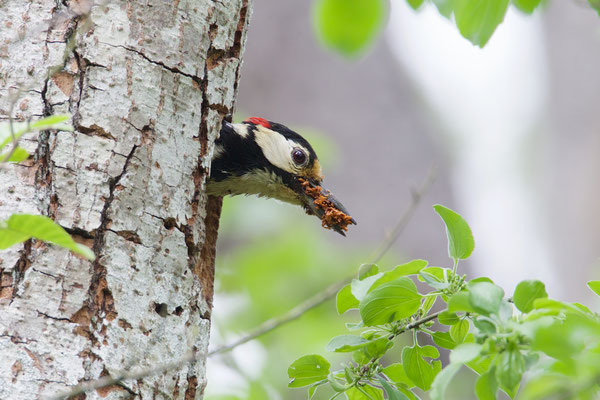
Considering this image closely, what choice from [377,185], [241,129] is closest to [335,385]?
[241,129]

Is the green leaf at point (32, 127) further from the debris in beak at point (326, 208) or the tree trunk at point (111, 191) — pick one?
the debris in beak at point (326, 208)

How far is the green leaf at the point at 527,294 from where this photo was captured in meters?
1.45

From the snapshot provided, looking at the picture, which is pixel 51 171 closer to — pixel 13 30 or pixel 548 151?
pixel 13 30

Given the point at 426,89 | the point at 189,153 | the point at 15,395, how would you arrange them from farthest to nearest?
the point at 426,89, the point at 189,153, the point at 15,395

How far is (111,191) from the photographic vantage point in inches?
82.6

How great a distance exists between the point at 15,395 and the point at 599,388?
1.38m

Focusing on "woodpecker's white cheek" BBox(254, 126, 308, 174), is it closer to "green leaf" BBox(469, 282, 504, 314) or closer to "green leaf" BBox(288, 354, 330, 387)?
"green leaf" BBox(288, 354, 330, 387)

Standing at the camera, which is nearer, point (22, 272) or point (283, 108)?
point (22, 272)

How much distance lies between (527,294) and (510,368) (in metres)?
0.18

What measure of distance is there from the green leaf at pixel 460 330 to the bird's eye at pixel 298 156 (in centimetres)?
199

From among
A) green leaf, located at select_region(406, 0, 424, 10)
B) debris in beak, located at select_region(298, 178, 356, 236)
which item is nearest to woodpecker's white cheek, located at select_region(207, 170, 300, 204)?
debris in beak, located at select_region(298, 178, 356, 236)

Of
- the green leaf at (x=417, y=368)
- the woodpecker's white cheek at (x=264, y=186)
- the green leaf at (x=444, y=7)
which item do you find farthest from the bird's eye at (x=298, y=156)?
the green leaf at (x=417, y=368)

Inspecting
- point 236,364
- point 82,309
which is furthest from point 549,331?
point 236,364

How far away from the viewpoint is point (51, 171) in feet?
6.72
